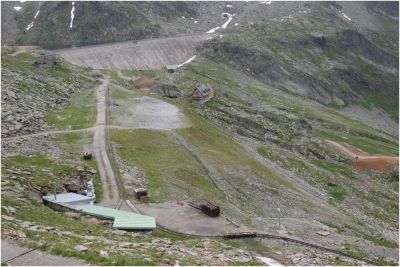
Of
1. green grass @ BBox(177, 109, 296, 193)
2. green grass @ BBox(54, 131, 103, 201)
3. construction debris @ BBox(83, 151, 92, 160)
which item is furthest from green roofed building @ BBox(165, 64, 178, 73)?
construction debris @ BBox(83, 151, 92, 160)

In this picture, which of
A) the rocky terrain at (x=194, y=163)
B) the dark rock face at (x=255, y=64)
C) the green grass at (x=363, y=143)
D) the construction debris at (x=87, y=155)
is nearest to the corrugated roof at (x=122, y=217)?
the rocky terrain at (x=194, y=163)

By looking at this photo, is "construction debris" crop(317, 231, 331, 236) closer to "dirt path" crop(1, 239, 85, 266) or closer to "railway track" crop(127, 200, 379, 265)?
"railway track" crop(127, 200, 379, 265)

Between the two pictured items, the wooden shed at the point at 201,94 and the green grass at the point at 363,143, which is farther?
the green grass at the point at 363,143

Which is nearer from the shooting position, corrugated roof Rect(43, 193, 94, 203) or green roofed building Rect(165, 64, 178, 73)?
corrugated roof Rect(43, 193, 94, 203)

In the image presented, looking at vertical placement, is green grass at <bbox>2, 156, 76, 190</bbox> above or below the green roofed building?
below

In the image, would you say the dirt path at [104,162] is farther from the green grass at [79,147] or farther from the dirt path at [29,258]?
the dirt path at [29,258]
